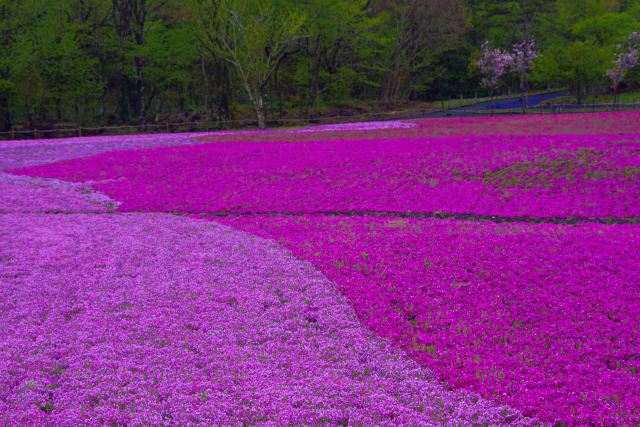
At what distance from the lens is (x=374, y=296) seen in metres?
8.10

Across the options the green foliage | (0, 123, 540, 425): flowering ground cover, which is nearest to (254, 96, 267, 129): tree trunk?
(0, 123, 540, 425): flowering ground cover

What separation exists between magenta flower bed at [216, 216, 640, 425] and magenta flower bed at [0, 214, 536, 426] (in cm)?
48

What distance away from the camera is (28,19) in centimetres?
4919

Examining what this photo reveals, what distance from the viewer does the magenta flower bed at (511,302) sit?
17.7ft

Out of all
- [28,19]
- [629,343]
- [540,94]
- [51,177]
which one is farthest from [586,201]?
[540,94]

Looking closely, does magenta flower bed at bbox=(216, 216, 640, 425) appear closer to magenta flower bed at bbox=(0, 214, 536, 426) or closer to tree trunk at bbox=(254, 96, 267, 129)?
magenta flower bed at bbox=(0, 214, 536, 426)

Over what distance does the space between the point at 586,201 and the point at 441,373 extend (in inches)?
454

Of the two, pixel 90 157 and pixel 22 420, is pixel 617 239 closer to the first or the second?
pixel 22 420

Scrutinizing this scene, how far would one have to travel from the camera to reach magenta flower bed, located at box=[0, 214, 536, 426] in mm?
5078

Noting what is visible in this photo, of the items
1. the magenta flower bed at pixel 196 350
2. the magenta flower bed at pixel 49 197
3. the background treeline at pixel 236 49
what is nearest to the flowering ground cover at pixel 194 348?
the magenta flower bed at pixel 196 350

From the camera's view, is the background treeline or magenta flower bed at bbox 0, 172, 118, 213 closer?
magenta flower bed at bbox 0, 172, 118, 213

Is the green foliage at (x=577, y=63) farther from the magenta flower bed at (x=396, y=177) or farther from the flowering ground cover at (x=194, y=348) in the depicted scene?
the flowering ground cover at (x=194, y=348)

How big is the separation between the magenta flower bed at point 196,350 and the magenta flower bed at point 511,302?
0.48m

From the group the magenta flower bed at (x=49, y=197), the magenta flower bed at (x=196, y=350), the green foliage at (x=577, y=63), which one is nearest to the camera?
the magenta flower bed at (x=196, y=350)
